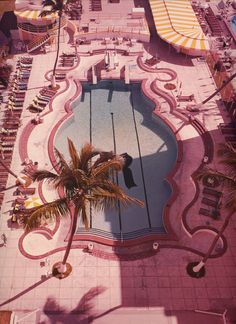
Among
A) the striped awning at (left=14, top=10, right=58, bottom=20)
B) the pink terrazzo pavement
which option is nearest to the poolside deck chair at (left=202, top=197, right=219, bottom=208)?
the pink terrazzo pavement

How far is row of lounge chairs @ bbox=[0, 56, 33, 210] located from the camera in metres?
31.2

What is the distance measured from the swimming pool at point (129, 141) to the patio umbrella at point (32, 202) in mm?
4024

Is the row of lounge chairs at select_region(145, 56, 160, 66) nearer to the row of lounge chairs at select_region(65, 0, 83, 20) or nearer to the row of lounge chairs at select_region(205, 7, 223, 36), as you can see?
the row of lounge chairs at select_region(205, 7, 223, 36)

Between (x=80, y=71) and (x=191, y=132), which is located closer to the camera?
(x=191, y=132)

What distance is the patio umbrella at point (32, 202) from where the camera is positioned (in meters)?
26.9

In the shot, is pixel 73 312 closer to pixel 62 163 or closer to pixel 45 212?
pixel 45 212

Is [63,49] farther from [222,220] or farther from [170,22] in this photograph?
[222,220]

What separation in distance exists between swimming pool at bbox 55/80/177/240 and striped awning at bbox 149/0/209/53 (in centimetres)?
826

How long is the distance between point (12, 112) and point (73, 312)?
22.0m

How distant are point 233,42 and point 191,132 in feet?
68.5

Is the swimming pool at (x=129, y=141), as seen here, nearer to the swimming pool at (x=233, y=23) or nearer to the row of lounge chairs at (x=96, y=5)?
the row of lounge chairs at (x=96, y=5)

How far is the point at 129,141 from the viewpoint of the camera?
34688 millimetres

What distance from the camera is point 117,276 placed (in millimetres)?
23938

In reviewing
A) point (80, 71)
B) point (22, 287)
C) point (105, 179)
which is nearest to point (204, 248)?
point (105, 179)
